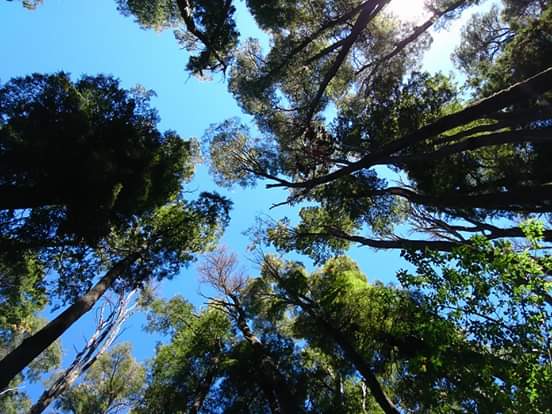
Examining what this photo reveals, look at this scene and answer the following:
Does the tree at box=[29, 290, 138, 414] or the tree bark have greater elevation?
the tree bark

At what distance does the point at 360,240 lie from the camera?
10.3m

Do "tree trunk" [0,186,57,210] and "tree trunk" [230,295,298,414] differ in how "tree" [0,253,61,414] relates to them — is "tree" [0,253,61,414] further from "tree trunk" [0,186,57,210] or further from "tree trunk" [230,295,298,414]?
"tree trunk" [230,295,298,414]

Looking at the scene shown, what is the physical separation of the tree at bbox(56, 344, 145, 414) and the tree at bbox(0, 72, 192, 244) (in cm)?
825

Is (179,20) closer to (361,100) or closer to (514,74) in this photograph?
(361,100)

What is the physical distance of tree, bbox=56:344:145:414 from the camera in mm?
13984

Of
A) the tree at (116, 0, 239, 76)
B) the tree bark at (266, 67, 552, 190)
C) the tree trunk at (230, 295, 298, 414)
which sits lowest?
the tree trunk at (230, 295, 298, 414)

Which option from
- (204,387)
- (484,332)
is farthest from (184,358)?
(484,332)

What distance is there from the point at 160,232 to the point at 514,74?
1106cm

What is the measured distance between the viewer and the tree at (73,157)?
761cm

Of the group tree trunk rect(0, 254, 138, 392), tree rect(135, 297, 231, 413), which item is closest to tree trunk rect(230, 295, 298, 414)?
tree rect(135, 297, 231, 413)

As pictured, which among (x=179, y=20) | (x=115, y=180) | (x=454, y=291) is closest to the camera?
(x=454, y=291)

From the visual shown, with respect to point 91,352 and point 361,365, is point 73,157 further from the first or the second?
point 361,365

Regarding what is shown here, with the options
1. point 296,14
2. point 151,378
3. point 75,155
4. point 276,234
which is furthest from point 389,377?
point 296,14

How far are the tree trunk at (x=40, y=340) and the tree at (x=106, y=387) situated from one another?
28.1 feet
